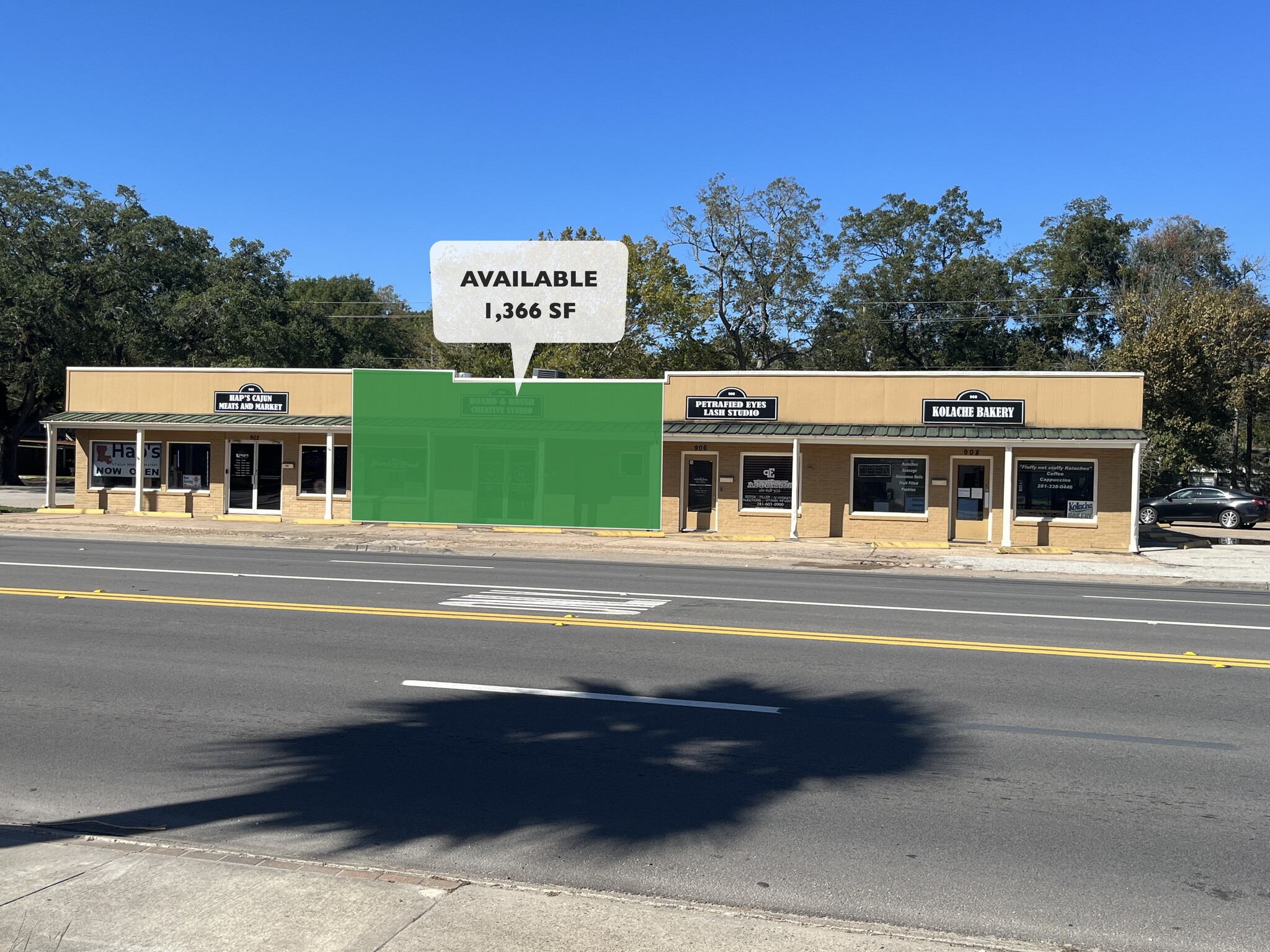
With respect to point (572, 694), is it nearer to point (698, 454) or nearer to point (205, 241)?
point (698, 454)

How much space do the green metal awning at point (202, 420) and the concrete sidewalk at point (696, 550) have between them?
107 inches

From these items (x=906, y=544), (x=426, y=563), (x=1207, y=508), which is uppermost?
(x=1207, y=508)

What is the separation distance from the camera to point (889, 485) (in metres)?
26.3

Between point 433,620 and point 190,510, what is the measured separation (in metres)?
20.6

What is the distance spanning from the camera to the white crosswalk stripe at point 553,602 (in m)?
13.1

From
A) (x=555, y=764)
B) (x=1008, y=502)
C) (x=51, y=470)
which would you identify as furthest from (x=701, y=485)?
(x=555, y=764)

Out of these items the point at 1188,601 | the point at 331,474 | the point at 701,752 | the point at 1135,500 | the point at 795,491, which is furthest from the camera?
the point at 331,474

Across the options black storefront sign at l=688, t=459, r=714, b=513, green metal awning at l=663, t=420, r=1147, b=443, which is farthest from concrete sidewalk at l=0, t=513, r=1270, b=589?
green metal awning at l=663, t=420, r=1147, b=443

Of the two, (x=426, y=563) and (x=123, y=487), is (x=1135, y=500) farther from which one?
(x=123, y=487)

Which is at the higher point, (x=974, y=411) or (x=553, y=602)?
(x=974, y=411)

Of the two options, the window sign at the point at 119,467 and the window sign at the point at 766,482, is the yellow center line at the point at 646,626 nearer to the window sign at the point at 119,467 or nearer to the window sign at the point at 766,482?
the window sign at the point at 766,482

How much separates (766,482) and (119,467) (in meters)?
19.0

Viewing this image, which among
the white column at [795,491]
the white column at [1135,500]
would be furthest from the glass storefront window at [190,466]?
the white column at [1135,500]
